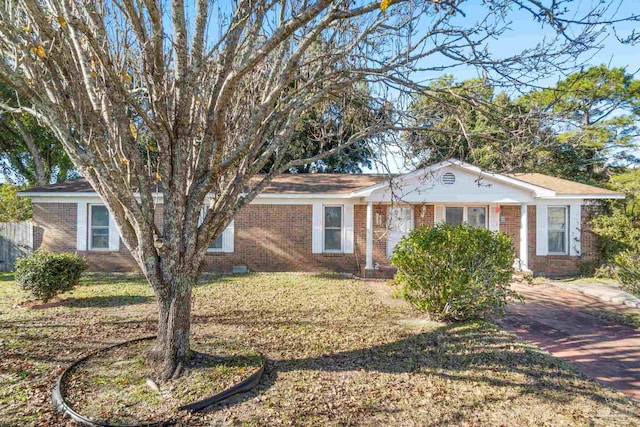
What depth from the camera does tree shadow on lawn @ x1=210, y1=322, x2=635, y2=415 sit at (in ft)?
12.7

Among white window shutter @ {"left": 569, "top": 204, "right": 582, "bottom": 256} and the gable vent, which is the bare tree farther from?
white window shutter @ {"left": 569, "top": 204, "right": 582, "bottom": 256}

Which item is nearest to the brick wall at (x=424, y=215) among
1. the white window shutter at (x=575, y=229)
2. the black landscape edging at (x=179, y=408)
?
the white window shutter at (x=575, y=229)

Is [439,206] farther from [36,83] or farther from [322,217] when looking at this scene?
[36,83]

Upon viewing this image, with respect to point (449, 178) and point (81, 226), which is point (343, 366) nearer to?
point (449, 178)

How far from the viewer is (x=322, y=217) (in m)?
12.7

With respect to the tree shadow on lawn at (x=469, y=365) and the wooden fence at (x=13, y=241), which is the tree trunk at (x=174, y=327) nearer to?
the tree shadow on lawn at (x=469, y=365)

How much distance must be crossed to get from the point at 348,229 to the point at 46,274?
852 cm

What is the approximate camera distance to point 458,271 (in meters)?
6.04

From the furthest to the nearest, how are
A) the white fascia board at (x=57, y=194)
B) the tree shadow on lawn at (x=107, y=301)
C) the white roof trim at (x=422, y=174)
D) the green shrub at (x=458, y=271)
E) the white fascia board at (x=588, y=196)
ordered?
the white fascia board at (x=57, y=194) < the white fascia board at (x=588, y=196) < the white roof trim at (x=422, y=174) < the tree shadow on lawn at (x=107, y=301) < the green shrub at (x=458, y=271)

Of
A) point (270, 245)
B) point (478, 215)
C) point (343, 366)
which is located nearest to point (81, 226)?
point (270, 245)

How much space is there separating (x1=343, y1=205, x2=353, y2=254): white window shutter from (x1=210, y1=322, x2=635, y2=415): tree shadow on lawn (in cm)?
721

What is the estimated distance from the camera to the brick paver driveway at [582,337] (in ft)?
14.6

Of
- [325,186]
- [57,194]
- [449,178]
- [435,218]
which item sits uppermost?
[449,178]

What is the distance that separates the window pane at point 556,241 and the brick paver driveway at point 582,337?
4.19 metres
